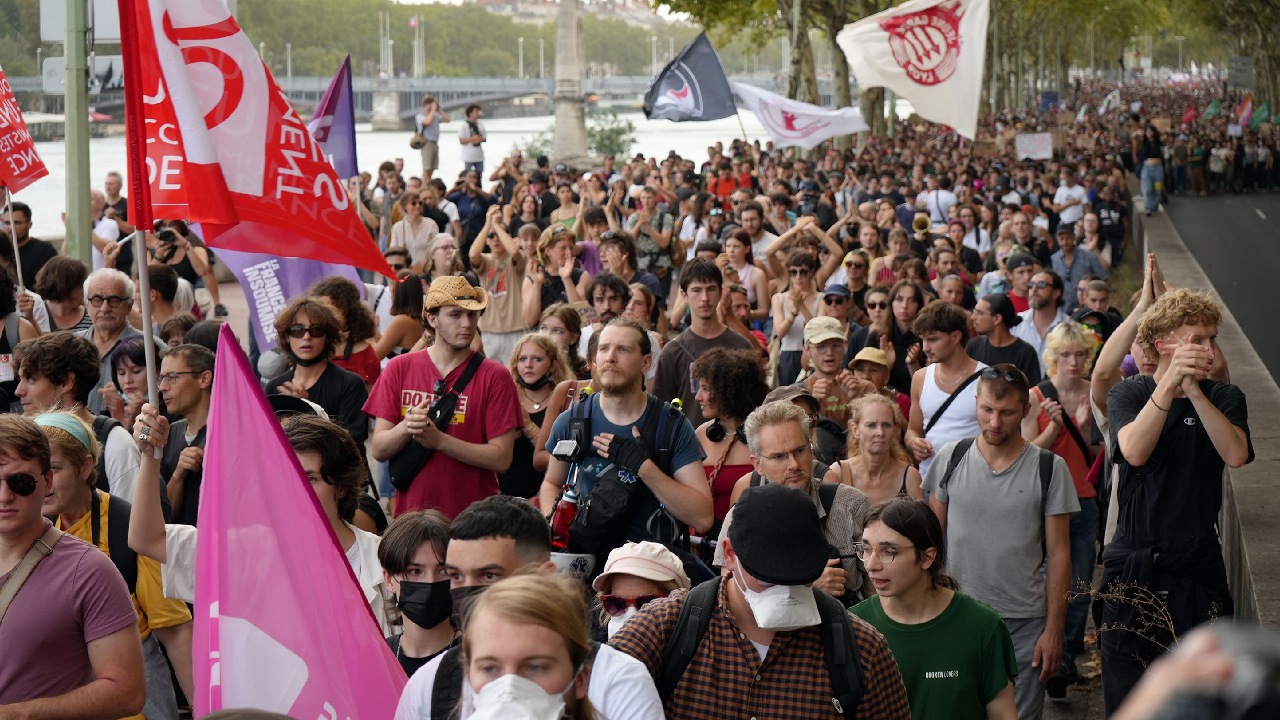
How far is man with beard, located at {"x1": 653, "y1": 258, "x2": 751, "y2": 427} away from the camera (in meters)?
7.29

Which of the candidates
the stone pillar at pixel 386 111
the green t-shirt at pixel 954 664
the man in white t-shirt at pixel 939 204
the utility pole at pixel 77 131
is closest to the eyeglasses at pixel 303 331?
the green t-shirt at pixel 954 664

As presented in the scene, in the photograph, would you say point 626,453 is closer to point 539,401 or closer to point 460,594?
→ point 460,594

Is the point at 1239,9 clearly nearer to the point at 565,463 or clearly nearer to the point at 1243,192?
the point at 1243,192

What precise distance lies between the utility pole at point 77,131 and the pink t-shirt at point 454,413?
4539mm

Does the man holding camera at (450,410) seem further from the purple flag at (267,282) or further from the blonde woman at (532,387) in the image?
the purple flag at (267,282)

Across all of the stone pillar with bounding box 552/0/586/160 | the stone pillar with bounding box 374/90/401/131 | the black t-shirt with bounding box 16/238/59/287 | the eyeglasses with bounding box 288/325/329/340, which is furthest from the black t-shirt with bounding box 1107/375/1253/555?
the stone pillar with bounding box 374/90/401/131

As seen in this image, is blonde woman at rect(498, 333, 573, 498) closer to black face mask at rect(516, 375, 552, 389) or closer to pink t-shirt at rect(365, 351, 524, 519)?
black face mask at rect(516, 375, 552, 389)

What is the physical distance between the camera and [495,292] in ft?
33.2

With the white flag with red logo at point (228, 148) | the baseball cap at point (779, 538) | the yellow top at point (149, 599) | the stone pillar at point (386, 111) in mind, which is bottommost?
the yellow top at point (149, 599)

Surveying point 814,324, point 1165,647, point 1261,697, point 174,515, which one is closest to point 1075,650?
point 1165,647

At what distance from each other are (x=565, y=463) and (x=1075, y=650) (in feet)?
9.29

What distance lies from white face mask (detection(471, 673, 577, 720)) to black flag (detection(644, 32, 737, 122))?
18.0 meters

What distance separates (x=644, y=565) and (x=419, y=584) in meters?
0.63

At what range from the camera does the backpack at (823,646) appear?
314 cm
